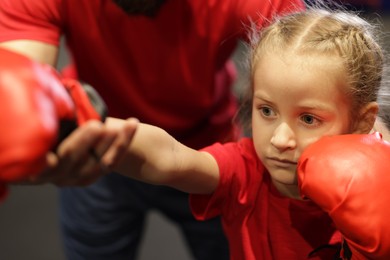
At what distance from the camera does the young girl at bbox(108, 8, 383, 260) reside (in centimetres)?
84

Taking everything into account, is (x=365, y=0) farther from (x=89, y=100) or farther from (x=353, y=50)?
(x=89, y=100)

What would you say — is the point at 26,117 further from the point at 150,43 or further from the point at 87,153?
the point at 150,43

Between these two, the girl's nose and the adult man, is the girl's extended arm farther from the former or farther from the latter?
the adult man

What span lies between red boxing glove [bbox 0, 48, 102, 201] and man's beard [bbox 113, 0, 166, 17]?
409mm

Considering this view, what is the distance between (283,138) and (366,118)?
0.45 feet

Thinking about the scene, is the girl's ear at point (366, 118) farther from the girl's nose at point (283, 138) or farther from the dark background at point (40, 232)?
the dark background at point (40, 232)

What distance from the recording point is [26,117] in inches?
24.5

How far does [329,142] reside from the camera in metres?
0.81

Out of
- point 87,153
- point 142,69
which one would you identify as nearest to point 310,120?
point 87,153

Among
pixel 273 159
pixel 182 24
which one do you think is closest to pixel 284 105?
pixel 273 159

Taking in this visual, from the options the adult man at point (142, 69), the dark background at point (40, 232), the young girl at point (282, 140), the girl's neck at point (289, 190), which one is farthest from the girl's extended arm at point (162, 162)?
the dark background at point (40, 232)

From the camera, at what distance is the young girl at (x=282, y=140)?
84 centimetres

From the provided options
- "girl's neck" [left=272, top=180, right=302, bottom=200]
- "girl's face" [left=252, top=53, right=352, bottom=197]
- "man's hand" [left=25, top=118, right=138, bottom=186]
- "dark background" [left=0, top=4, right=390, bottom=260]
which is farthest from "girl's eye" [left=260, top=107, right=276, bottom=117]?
"dark background" [left=0, top=4, right=390, bottom=260]

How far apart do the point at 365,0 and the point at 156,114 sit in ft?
6.36
